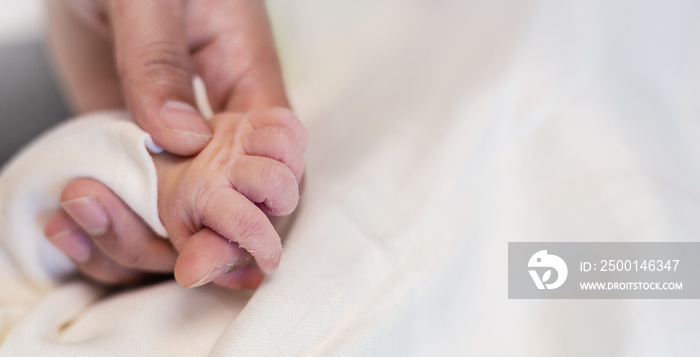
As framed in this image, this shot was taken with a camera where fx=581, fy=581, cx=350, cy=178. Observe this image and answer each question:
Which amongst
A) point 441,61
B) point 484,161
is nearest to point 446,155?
point 484,161

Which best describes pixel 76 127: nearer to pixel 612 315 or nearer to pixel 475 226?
pixel 475 226

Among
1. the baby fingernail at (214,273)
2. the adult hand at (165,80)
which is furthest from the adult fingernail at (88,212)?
the baby fingernail at (214,273)

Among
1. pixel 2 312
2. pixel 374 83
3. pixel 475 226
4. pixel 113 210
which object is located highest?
pixel 374 83

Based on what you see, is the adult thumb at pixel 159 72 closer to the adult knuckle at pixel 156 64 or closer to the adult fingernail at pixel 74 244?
the adult knuckle at pixel 156 64

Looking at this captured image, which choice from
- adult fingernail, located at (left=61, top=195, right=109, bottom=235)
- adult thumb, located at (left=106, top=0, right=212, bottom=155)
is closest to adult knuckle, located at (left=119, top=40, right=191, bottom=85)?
adult thumb, located at (left=106, top=0, right=212, bottom=155)

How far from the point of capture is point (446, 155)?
524 millimetres

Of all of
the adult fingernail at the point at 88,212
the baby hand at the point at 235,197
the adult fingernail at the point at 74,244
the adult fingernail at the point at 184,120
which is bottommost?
the adult fingernail at the point at 74,244

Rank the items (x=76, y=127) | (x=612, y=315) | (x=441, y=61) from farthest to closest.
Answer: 1. (x=441, y=61)
2. (x=76, y=127)
3. (x=612, y=315)

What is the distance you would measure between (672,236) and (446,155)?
19 centimetres

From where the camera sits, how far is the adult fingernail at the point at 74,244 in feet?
1.55

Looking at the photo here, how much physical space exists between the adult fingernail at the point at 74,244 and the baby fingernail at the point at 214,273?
15cm

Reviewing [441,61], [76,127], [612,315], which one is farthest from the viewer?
[441,61]

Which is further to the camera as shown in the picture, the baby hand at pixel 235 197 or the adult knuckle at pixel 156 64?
the adult knuckle at pixel 156 64

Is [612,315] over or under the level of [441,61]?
under
